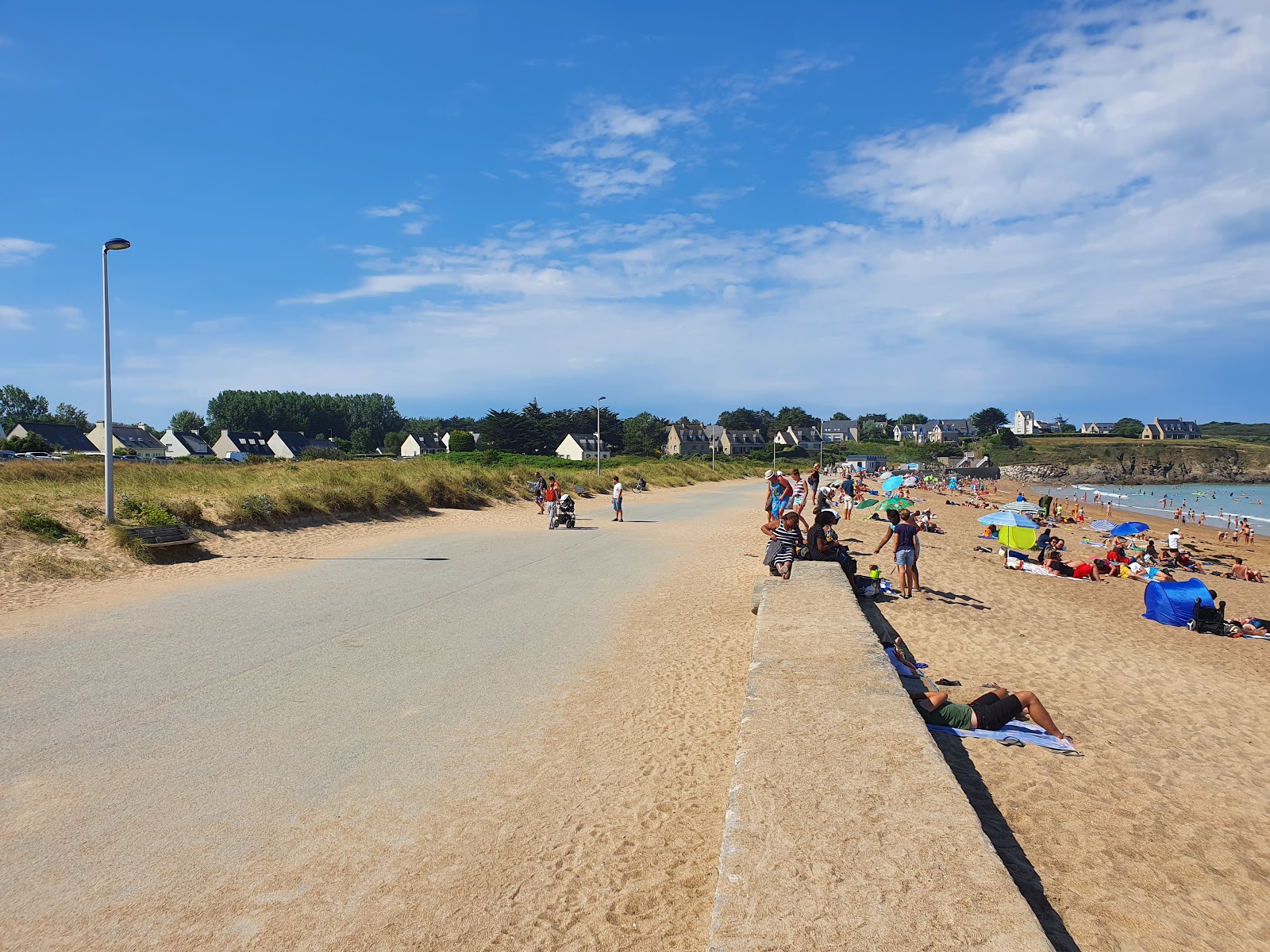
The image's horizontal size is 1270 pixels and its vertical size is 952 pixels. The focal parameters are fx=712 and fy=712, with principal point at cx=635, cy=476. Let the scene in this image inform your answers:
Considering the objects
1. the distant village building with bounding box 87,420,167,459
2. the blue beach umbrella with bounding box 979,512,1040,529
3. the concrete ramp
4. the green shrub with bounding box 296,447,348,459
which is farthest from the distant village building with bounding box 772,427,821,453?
the concrete ramp

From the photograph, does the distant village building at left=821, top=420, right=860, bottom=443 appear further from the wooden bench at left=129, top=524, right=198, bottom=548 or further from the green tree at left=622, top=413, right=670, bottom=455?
the wooden bench at left=129, top=524, right=198, bottom=548

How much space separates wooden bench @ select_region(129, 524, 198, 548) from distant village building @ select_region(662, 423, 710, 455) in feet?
317

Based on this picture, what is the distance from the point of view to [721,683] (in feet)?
23.1

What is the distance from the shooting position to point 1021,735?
5898mm

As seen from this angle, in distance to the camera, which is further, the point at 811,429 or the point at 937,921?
the point at 811,429

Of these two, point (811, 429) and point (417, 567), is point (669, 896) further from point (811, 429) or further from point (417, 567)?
point (811, 429)

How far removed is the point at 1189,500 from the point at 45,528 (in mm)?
71683

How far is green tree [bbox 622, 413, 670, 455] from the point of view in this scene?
97.4 meters

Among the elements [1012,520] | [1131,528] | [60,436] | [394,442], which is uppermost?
[394,442]

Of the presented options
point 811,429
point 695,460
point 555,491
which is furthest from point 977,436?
point 555,491

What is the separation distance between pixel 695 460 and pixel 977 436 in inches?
3810

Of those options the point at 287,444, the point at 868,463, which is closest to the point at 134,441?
the point at 287,444

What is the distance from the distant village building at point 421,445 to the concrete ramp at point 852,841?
96.5 meters

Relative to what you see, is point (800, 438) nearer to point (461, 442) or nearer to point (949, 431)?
point (949, 431)
